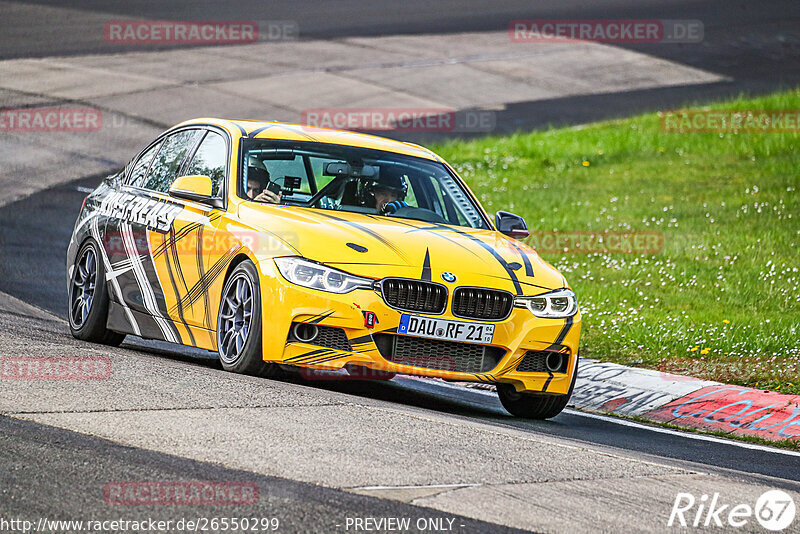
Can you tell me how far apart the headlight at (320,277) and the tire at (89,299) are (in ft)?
8.23

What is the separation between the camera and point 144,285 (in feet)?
30.6

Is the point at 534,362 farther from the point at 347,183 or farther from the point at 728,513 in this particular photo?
the point at 728,513

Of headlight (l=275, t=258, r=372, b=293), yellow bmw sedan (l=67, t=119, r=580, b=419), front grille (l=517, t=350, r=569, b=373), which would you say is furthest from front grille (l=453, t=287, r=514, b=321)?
headlight (l=275, t=258, r=372, b=293)

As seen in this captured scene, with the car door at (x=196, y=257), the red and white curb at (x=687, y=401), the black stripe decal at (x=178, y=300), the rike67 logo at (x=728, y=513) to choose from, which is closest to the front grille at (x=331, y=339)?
the car door at (x=196, y=257)

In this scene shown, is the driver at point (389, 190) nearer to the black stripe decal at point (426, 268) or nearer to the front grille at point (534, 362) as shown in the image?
the black stripe decal at point (426, 268)

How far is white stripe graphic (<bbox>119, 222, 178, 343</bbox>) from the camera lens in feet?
29.8

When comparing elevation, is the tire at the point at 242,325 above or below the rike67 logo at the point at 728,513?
above

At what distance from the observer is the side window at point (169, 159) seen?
31.8 feet

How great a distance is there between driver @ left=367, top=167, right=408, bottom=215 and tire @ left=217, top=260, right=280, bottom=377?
4.44ft

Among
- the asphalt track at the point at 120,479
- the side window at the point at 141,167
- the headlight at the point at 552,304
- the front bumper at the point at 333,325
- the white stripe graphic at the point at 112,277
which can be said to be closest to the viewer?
the asphalt track at the point at 120,479

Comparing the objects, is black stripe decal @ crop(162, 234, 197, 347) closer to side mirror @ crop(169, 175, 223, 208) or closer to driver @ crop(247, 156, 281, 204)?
side mirror @ crop(169, 175, 223, 208)

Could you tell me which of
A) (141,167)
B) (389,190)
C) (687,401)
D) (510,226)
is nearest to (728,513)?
(510,226)

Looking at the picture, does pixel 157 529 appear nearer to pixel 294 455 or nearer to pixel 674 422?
pixel 294 455

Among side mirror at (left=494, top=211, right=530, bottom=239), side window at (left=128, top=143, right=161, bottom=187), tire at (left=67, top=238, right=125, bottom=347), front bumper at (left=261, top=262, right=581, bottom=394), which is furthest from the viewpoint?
side window at (left=128, top=143, right=161, bottom=187)
